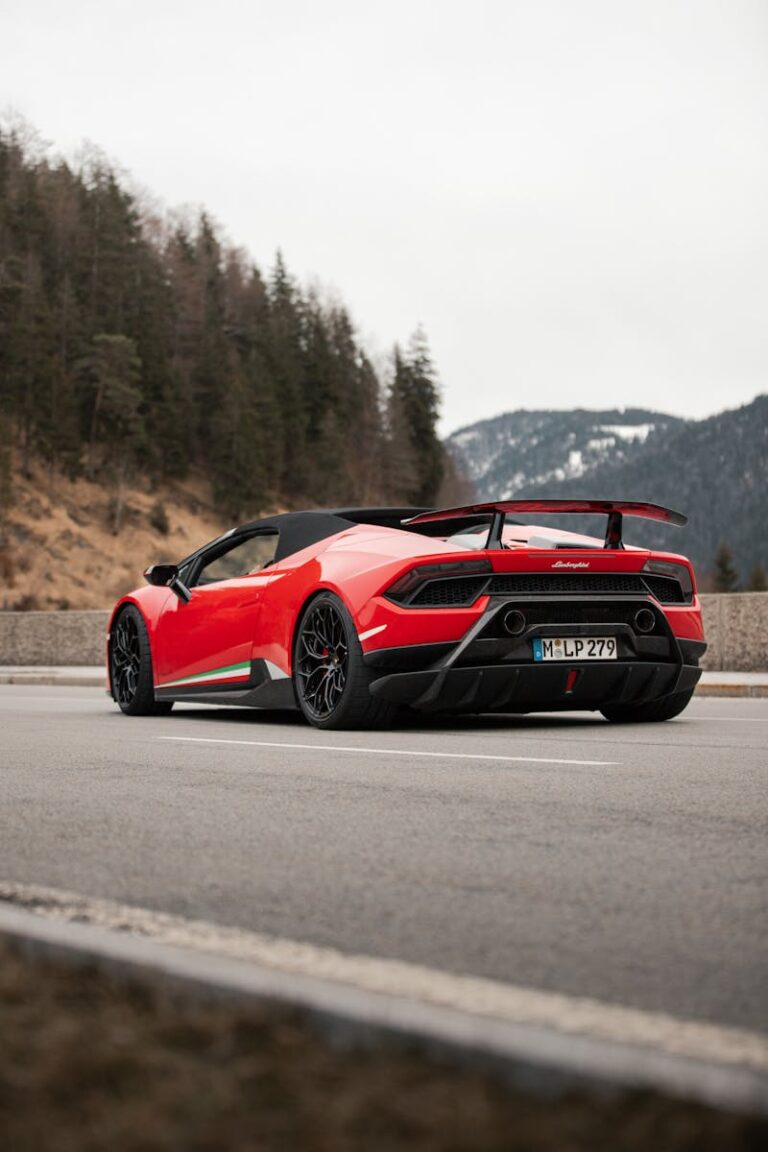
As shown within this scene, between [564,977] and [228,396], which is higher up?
[228,396]

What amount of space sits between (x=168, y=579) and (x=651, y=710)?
3.66 meters

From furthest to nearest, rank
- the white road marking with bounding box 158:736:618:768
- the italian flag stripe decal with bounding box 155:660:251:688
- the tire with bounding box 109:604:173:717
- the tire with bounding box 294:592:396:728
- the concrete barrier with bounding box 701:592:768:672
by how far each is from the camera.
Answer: the concrete barrier with bounding box 701:592:768:672, the tire with bounding box 109:604:173:717, the italian flag stripe decal with bounding box 155:660:251:688, the tire with bounding box 294:592:396:728, the white road marking with bounding box 158:736:618:768

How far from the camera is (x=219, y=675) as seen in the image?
10.1 m

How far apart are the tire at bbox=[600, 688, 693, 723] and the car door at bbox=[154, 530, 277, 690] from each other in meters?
2.36

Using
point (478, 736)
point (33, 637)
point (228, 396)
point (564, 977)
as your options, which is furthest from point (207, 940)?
point (228, 396)

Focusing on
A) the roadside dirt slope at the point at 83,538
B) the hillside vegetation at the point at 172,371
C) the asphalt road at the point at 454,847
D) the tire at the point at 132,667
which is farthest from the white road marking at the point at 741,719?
the hillside vegetation at the point at 172,371

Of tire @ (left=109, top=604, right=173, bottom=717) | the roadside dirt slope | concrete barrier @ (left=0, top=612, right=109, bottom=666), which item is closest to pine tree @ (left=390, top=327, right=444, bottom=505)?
the roadside dirt slope

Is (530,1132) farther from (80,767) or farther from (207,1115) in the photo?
(80,767)

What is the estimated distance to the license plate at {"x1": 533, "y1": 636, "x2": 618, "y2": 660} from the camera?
8.47 metres

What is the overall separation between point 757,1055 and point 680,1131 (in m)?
0.45

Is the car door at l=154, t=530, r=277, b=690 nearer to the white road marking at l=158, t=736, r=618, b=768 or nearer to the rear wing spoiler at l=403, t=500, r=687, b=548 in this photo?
the white road marking at l=158, t=736, r=618, b=768

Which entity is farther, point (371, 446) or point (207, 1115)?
point (371, 446)

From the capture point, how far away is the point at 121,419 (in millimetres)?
88188

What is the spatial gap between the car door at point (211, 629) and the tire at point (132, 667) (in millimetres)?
132
